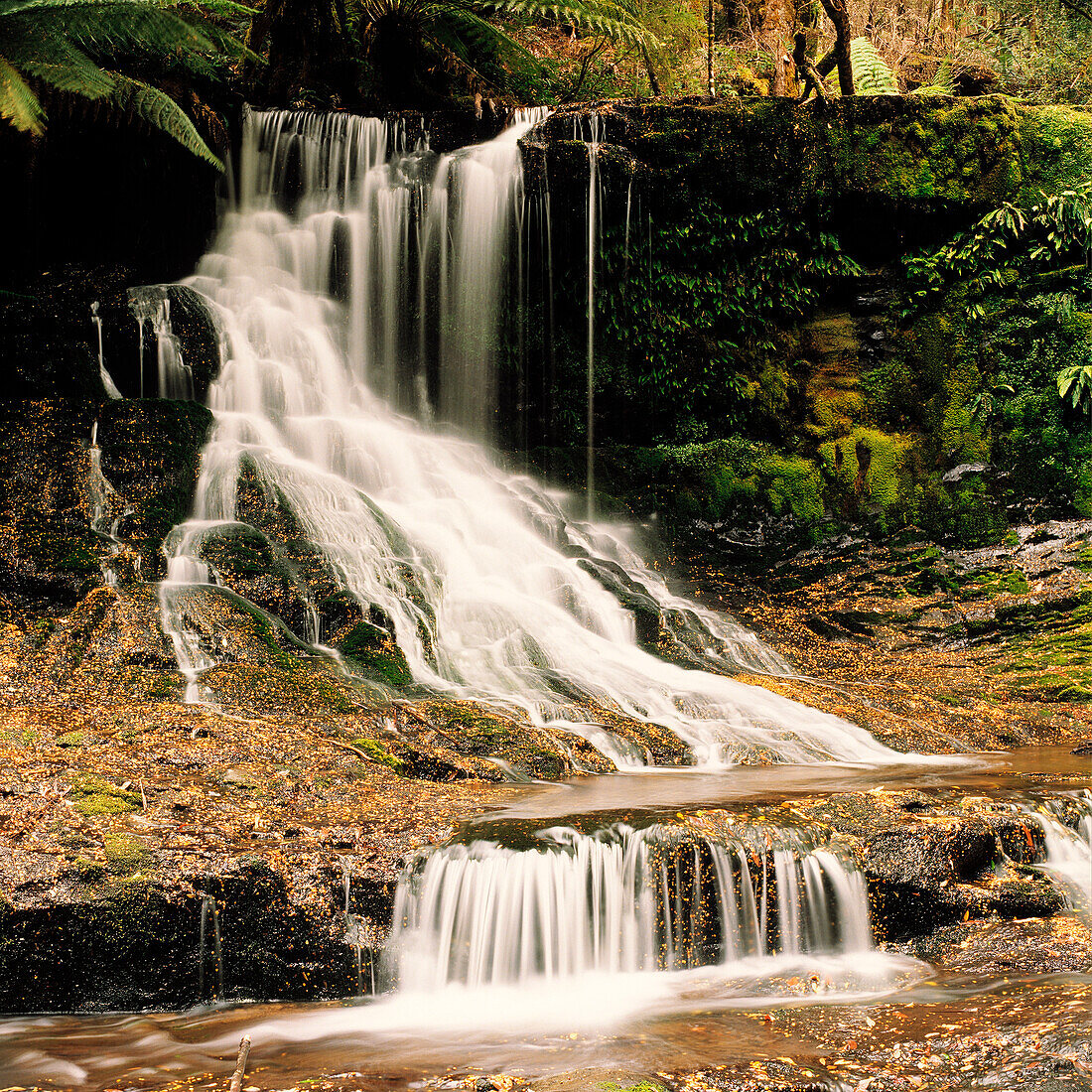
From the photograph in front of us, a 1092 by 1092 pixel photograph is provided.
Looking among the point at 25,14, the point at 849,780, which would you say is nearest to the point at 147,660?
the point at 849,780

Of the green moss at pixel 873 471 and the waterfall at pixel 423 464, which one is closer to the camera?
the waterfall at pixel 423 464

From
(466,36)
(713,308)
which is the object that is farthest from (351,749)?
(466,36)

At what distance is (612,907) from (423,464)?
6.75 m

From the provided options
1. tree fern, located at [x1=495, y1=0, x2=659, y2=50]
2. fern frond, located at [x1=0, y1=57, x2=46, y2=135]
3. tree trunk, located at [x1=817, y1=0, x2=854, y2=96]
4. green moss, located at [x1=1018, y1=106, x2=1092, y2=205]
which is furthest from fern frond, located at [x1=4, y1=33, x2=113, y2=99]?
green moss, located at [x1=1018, y1=106, x2=1092, y2=205]

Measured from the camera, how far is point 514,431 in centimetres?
1162

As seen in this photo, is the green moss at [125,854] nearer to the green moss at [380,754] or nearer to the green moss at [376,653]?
the green moss at [380,754]

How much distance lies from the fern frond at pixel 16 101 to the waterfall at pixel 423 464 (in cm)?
286

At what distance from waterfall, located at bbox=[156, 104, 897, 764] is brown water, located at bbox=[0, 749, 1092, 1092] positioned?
7.49 ft

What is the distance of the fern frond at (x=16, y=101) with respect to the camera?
6.50 meters

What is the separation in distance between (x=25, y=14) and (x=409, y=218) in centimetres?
485

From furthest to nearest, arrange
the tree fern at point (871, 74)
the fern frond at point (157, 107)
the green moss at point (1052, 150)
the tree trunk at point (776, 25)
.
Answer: the tree trunk at point (776, 25) < the tree fern at point (871, 74) < the green moss at point (1052, 150) < the fern frond at point (157, 107)

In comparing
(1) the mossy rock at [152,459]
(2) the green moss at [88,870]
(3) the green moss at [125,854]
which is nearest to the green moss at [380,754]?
(3) the green moss at [125,854]

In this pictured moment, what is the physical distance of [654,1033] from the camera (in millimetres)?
3424

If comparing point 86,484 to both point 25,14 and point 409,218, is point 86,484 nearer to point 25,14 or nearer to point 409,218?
point 25,14
